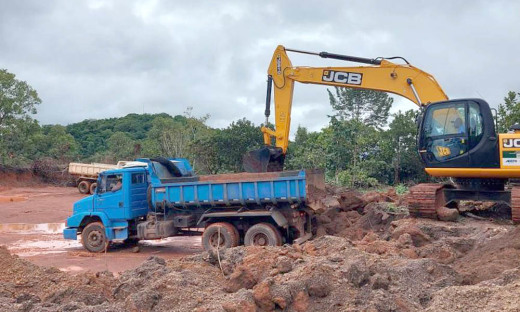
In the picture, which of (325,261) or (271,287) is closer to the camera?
(271,287)

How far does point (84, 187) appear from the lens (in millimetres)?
33281

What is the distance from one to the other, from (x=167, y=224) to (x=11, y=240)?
6339 mm

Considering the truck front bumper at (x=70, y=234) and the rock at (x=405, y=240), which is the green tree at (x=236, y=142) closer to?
the truck front bumper at (x=70, y=234)

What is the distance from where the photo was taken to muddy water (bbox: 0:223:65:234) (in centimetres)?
1905

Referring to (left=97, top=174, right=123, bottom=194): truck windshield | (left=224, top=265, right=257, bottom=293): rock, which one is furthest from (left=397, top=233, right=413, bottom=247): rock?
(left=97, top=174, right=123, bottom=194): truck windshield

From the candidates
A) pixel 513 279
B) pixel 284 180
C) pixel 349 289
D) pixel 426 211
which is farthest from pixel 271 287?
pixel 426 211

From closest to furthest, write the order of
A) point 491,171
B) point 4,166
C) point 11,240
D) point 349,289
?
point 349,289 < point 491,171 < point 11,240 < point 4,166

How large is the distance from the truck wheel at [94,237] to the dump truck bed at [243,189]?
6.17ft

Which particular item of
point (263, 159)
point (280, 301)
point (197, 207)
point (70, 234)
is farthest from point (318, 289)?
point (70, 234)

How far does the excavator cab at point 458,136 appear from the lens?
1177 cm

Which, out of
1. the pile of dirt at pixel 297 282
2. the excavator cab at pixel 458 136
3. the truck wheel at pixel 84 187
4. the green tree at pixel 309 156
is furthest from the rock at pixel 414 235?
the truck wheel at pixel 84 187

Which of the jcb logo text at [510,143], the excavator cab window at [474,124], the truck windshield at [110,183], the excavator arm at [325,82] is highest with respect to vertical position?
the excavator arm at [325,82]

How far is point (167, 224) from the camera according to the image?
528 inches

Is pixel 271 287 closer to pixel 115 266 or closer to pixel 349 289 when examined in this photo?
pixel 349 289
